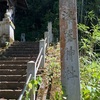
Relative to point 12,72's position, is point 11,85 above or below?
below

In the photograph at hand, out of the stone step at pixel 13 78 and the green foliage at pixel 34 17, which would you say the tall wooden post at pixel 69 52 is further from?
the green foliage at pixel 34 17

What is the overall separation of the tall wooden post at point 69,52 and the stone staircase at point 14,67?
356 cm

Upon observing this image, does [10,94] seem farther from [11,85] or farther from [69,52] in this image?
[69,52]

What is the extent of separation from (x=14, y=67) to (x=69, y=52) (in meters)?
5.74

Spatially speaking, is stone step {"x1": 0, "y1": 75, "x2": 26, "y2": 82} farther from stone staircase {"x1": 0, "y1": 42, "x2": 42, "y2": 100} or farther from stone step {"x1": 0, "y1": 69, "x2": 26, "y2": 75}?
stone step {"x1": 0, "y1": 69, "x2": 26, "y2": 75}

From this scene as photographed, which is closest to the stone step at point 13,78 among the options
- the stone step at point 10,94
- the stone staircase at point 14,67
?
the stone staircase at point 14,67

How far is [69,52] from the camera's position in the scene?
374 cm

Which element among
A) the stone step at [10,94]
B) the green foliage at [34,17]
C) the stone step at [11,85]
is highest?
the green foliage at [34,17]

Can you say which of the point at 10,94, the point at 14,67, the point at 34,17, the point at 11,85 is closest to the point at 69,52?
the point at 10,94

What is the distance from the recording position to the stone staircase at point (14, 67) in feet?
24.0

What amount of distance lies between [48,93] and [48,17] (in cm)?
1389

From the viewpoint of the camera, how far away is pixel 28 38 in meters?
20.7

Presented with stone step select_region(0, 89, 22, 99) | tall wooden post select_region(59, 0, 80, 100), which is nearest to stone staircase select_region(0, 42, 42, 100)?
stone step select_region(0, 89, 22, 99)

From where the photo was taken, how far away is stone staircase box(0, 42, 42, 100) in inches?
288
